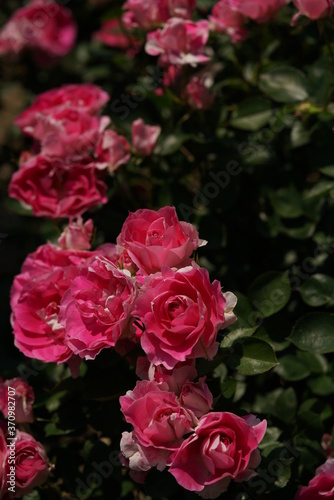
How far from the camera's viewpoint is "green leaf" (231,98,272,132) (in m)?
1.49

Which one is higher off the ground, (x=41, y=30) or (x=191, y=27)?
(x=191, y=27)

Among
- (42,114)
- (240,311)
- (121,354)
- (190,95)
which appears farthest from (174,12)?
(121,354)

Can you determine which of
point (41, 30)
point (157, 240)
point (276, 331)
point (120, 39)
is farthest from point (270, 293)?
point (41, 30)

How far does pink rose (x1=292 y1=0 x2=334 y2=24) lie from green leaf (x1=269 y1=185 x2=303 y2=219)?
0.39 m

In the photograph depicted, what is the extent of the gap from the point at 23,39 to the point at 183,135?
3.86 feet

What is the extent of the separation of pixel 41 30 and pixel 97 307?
5.67ft

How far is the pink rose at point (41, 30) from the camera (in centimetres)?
231

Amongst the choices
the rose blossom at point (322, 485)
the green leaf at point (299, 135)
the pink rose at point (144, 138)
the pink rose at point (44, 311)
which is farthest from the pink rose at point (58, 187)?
the rose blossom at point (322, 485)

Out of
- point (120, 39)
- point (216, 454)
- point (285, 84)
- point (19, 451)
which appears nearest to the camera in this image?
point (216, 454)

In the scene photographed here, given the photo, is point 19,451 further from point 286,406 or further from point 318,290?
point 318,290

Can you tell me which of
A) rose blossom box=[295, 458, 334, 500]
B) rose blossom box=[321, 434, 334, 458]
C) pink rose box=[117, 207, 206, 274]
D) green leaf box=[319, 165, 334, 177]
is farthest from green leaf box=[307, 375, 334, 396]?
pink rose box=[117, 207, 206, 274]

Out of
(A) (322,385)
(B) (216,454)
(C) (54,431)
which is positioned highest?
(B) (216,454)

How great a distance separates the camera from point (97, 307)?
0.99 m

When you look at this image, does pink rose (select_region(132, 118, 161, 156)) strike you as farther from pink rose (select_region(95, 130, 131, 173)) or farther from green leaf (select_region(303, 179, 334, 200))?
green leaf (select_region(303, 179, 334, 200))
